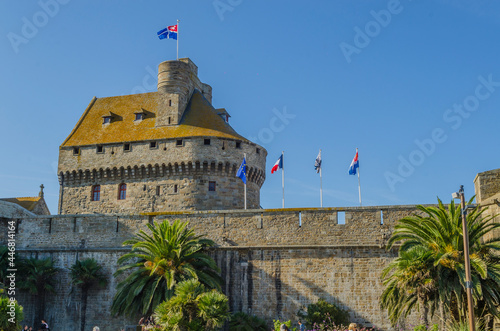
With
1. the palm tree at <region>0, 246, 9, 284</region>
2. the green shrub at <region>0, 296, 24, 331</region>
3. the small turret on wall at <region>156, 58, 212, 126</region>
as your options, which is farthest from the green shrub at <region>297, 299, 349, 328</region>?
the small turret on wall at <region>156, 58, 212, 126</region>

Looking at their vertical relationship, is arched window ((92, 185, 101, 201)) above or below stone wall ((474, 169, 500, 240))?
above

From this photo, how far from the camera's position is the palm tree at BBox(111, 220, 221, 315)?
2273cm

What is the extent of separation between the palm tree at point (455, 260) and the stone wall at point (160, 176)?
13816 millimetres

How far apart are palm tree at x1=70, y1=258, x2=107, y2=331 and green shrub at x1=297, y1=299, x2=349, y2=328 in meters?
9.08

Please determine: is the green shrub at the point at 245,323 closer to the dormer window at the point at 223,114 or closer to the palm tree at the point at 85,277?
the palm tree at the point at 85,277

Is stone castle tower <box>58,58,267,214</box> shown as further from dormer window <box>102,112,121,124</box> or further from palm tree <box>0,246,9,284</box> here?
palm tree <box>0,246,9,284</box>

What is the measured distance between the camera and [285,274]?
2483 cm

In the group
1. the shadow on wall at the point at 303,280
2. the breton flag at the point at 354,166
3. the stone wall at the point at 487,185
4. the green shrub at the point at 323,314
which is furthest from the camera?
the breton flag at the point at 354,166

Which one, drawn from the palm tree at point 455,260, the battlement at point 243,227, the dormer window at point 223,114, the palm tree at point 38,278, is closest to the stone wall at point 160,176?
the dormer window at point 223,114

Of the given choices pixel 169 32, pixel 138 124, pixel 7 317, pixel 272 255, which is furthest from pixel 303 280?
pixel 169 32

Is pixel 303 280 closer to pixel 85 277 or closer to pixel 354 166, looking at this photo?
pixel 354 166

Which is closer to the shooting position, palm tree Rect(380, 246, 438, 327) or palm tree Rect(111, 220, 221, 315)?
palm tree Rect(380, 246, 438, 327)

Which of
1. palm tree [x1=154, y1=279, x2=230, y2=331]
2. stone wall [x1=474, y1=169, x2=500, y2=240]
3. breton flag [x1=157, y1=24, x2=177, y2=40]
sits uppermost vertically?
breton flag [x1=157, y1=24, x2=177, y2=40]

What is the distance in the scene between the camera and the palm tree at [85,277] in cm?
2552
